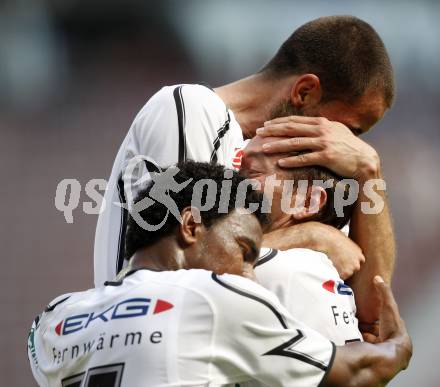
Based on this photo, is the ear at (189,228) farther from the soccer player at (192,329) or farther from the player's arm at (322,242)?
the player's arm at (322,242)

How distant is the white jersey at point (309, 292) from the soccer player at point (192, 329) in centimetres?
15

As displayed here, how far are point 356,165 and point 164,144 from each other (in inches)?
29.5

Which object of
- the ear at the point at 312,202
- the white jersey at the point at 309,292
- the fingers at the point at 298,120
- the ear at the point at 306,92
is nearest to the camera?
the white jersey at the point at 309,292

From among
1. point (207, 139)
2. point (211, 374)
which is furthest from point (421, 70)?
point (211, 374)

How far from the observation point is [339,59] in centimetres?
408

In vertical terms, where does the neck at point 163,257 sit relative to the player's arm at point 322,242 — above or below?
above

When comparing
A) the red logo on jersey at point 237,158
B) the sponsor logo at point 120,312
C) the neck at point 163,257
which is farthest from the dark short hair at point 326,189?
the sponsor logo at point 120,312

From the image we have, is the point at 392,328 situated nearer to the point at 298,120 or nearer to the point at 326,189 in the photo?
the point at 326,189

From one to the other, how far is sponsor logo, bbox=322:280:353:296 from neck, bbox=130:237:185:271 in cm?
52

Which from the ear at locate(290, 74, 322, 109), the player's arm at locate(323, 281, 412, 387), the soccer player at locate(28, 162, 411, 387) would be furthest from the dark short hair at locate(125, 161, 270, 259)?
the ear at locate(290, 74, 322, 109)

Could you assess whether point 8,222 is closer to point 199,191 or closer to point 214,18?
point 214,18

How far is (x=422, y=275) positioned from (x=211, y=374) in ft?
18.6

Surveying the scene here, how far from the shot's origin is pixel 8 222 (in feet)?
24.2

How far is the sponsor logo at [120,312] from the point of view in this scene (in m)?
2.63
